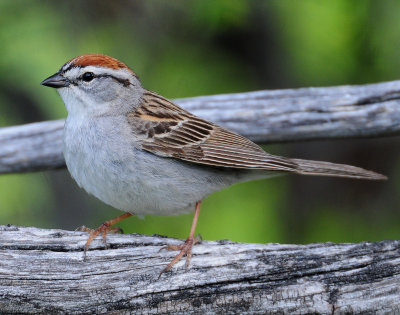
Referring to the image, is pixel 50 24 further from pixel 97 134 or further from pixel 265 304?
pixel 265 304

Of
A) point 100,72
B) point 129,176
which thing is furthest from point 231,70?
point 129,176

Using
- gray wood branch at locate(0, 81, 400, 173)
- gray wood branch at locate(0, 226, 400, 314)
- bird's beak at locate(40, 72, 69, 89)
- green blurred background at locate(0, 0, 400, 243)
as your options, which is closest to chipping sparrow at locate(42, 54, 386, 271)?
bird's beak at locate(40, 72, 69, 89)

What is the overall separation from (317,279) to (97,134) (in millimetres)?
1303

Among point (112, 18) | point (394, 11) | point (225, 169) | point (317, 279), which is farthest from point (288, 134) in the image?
point (112, 18)

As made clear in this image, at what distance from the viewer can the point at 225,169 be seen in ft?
12.4

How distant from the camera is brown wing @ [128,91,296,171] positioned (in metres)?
3.58

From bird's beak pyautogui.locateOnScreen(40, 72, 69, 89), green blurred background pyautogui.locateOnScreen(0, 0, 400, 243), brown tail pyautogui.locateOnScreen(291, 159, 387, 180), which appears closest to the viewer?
bird's beak pyautogui.locateOnScreen(40, 72, 69, 89)

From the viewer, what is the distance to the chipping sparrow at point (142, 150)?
3.40 meters

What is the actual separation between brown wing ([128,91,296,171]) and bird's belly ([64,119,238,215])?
88mm

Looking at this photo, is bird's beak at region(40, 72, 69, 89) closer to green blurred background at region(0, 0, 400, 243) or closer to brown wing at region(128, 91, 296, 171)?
brown wing at region(128, 91, 296, 171)

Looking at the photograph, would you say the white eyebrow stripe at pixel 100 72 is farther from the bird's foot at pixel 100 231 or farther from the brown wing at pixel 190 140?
the bird's foot at pixel 100 231

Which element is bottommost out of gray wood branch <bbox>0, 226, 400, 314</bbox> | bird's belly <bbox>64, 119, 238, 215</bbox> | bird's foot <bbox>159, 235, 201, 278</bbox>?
gray wood branch <bbox>0, 226, 400, 314</bbox>

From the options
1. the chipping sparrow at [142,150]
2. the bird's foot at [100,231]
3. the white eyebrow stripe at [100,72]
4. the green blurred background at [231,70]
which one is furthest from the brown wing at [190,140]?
the green blurred background at [231,70]

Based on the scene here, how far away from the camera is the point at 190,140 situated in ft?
12.3
